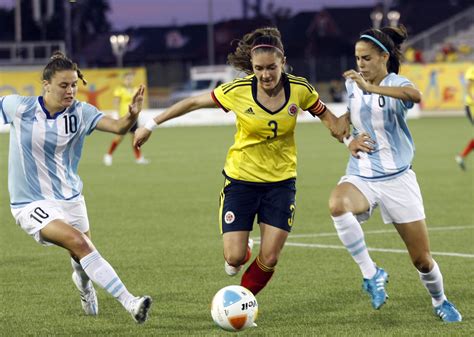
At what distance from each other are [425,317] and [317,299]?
1138mm

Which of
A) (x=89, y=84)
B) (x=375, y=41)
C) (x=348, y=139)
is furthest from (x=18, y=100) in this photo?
(x=89, y=84)

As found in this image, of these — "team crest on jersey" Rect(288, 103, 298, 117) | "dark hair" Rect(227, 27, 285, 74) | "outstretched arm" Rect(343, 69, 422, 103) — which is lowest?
"team crest on jersey" Rect(288, 103, 298, 117)

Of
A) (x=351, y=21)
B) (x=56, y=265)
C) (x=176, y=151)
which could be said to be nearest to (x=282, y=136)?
(x=56, y=265)

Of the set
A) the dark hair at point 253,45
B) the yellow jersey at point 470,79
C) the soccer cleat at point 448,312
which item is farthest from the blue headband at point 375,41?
the yellow jersey at point 470,79

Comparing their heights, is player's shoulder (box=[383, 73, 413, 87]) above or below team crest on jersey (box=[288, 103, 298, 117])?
above

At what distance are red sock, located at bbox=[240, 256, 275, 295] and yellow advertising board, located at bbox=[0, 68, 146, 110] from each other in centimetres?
3633

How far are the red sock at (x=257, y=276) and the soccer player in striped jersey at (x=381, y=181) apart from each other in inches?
24.3

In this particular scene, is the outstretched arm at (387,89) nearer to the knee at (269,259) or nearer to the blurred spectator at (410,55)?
the knee at (269,259)

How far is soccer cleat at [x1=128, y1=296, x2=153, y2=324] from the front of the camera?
7.85 metres

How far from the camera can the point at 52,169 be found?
337 inches

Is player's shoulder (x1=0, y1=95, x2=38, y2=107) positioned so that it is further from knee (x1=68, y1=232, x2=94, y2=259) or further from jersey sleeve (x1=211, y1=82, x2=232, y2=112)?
jersey sleeve (x1=211, y1=82, x2=232, y2=112)

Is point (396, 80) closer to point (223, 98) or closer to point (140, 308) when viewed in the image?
point (223, 98)

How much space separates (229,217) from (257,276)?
0.49 metres

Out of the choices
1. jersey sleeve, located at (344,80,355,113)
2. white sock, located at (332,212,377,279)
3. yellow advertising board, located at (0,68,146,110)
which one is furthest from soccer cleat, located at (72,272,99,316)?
yellow advertising board, located at (0,68,146,110)
